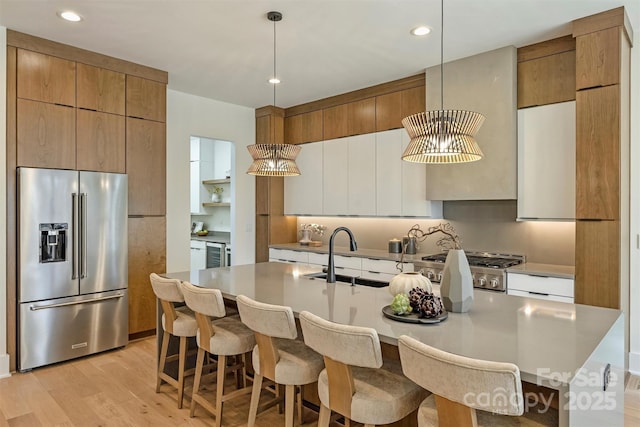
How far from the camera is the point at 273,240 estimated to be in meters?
5.93

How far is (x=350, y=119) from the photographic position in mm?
5219

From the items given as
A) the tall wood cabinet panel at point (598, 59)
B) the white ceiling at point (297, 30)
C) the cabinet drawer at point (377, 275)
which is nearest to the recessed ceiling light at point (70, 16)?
the white ceiling at point (297, 30)

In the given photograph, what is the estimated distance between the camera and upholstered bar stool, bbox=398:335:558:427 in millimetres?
1243

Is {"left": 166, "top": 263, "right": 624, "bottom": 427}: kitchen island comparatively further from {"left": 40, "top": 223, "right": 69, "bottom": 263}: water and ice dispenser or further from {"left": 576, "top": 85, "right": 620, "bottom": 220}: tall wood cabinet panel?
{"left": 40, "top": 223, "right": 69, "bottom": 263}: water and ice dispenser

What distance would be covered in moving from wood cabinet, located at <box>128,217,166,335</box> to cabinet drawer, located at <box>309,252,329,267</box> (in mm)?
1787

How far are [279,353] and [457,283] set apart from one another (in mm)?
1022

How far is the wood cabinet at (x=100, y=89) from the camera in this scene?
384 cm

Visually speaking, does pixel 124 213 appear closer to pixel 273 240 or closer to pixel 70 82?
pixel 70 82

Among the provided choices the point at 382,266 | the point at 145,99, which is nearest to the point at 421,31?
the point at 382,266

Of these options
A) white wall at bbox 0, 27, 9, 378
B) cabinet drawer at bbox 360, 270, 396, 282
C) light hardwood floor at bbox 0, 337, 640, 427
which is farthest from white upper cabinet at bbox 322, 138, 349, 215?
white wall at bbox 0, 27, 9, 378

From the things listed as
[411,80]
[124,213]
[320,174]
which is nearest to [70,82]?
[124,213]

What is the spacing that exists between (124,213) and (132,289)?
820mm

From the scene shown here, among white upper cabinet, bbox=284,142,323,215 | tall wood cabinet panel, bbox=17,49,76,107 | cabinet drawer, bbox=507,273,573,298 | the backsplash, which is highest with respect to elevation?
tall wood cabinet panel, bbox=17,49,76,107

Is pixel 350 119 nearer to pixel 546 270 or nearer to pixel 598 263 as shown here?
pixel 546 270
